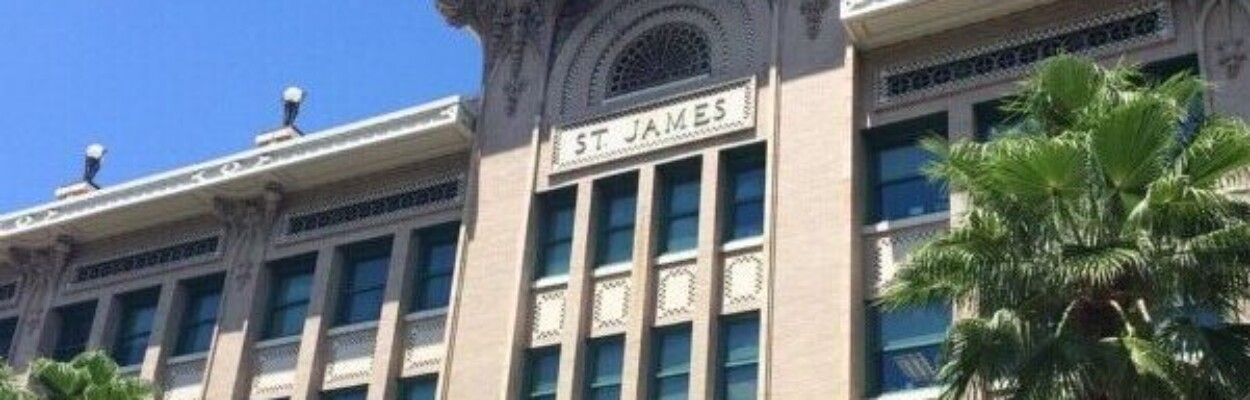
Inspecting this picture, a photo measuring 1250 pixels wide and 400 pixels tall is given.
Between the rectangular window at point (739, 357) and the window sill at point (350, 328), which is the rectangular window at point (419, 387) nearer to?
the window sill at point (350, 328)

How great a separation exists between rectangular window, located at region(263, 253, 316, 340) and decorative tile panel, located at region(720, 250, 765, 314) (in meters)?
8.58

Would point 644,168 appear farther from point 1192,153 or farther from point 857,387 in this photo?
point 1192,153

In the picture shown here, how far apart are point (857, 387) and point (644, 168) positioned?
569cm

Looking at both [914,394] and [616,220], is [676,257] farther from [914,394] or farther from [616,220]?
[914,394]

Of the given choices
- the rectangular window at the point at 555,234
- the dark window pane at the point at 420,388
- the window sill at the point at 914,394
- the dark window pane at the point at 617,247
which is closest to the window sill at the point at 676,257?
the dark window pane at the point at 617,247

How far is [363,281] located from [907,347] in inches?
421

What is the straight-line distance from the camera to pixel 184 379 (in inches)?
1180

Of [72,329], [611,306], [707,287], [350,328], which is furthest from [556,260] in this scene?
[72,329]

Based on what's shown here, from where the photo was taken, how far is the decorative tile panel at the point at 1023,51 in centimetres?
2298

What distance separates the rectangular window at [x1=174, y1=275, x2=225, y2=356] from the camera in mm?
30688

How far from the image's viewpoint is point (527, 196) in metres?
27.1

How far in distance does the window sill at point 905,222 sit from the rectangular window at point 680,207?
113 inches

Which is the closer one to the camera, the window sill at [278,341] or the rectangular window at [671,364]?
the rectangular window at [671,364]

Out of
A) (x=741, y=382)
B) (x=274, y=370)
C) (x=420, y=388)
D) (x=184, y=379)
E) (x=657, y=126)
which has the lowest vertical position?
(x=741, y=382)
